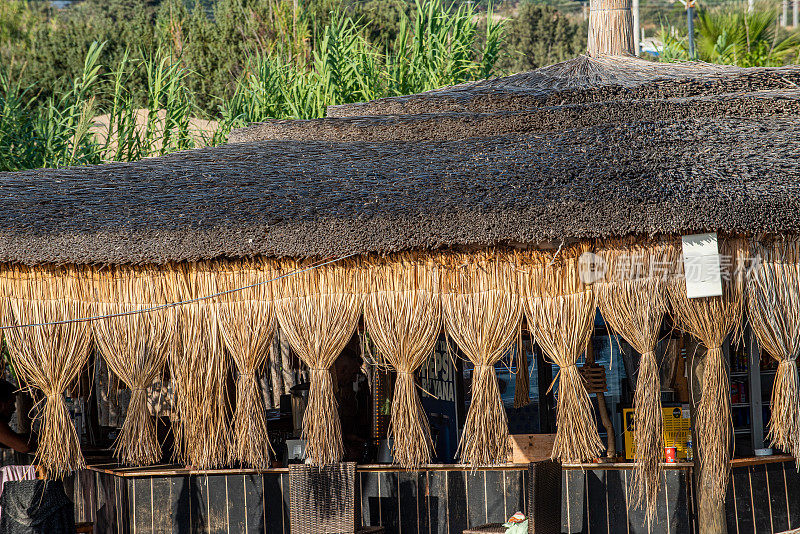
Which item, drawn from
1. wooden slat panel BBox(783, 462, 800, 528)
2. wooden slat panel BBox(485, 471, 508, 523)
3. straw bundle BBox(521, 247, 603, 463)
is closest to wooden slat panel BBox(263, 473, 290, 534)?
wooden slat panel BBox(485, 471, 508, 523)

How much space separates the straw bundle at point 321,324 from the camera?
15.0 feet

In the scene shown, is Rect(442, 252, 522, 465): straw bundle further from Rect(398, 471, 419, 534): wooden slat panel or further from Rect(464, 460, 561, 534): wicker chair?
Rect(398, 471, 419, 534): wooden slat panel

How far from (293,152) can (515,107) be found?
1.61m

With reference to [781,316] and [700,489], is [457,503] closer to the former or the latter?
[700,489]

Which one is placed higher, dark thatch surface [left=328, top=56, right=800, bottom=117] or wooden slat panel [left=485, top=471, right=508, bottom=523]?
dark thatch surface [left=328, top=56, right=800, bottom=117]

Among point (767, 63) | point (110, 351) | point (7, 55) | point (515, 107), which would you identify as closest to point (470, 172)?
point (515, 107)

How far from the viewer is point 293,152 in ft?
18.0

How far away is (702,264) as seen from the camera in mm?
4188

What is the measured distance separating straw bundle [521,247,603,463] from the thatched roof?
20cm

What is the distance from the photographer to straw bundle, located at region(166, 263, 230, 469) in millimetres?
4715

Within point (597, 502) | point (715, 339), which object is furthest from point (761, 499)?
point (715, 339)

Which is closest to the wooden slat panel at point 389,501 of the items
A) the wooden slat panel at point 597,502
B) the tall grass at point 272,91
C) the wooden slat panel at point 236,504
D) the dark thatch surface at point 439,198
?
the wooden slat panel at point 236,504

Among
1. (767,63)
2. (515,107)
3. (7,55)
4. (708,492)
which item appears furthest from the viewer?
(7,55)

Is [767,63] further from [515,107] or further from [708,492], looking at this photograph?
[708,492]
